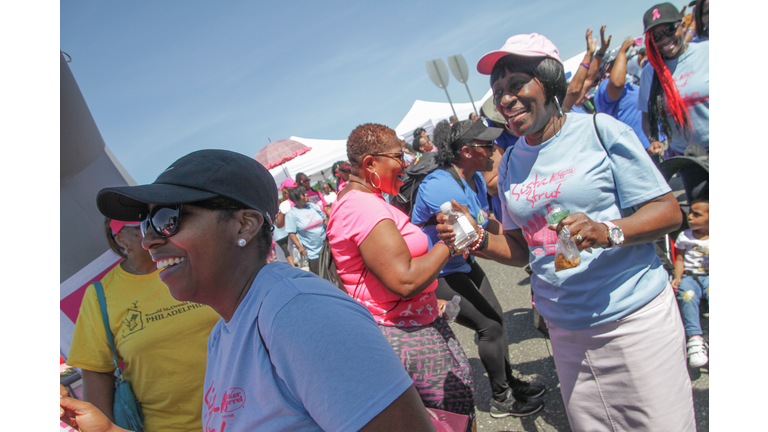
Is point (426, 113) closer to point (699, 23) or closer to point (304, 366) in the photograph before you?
point (699, 23)

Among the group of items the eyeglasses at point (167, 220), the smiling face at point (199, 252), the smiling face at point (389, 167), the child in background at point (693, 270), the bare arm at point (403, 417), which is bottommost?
the child in background at point (693, 270)

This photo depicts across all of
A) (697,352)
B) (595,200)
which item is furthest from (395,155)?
(697,352)

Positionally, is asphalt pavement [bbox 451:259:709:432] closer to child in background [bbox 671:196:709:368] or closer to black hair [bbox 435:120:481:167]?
child in background [bbox 671:196:709:368]

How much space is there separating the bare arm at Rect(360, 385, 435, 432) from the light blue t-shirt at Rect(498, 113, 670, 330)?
110cm

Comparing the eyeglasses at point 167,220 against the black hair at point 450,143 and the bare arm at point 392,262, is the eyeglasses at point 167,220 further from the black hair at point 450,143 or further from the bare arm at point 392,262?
the black hair at point 450,143

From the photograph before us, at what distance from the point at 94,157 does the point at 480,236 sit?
323 centimetres

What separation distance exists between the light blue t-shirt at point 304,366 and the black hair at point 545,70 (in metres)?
1.41

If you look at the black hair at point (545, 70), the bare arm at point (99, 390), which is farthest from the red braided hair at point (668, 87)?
the bare arm at point (99, 390)

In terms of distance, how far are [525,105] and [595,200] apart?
523 mm

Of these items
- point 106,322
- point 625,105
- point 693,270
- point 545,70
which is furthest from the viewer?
point 625,105

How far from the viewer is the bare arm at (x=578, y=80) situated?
433cm

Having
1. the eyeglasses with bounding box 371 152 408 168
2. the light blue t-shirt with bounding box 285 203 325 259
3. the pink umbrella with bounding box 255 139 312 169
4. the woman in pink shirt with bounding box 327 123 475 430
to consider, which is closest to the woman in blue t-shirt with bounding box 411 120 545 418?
the eyeglasses with bounding box 371 152 408 168

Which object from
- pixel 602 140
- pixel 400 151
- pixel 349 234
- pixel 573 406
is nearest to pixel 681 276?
pixel 573 406

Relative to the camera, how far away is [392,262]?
198cm
